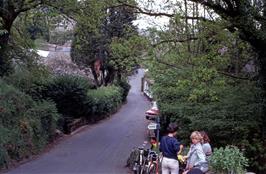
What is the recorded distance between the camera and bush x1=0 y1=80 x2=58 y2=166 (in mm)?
19719

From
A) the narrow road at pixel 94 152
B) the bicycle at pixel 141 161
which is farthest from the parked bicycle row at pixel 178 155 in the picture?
the narrow road at pixel 94 152

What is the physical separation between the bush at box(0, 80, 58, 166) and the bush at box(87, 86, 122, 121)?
39.8 ft

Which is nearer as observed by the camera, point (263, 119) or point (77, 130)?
point (263, 119)

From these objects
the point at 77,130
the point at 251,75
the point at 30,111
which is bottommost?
the point at 77,130

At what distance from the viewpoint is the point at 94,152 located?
2386 cm

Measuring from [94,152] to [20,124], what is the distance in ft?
12.7

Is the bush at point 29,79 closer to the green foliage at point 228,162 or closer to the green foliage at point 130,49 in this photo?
→ the green foliage at point 130,49

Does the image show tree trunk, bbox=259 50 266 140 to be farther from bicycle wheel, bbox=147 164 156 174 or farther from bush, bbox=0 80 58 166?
bush, bbox=0 80 58 166

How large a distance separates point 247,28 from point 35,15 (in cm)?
1238

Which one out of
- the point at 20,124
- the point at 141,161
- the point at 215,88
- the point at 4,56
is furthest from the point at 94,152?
the point at 141,161

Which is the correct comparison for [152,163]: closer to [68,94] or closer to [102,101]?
[68,94]

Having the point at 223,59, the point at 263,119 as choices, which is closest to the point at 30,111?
the point at 223,59

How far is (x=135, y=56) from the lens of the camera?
19656 mm

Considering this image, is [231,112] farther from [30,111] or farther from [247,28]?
[30,111]
